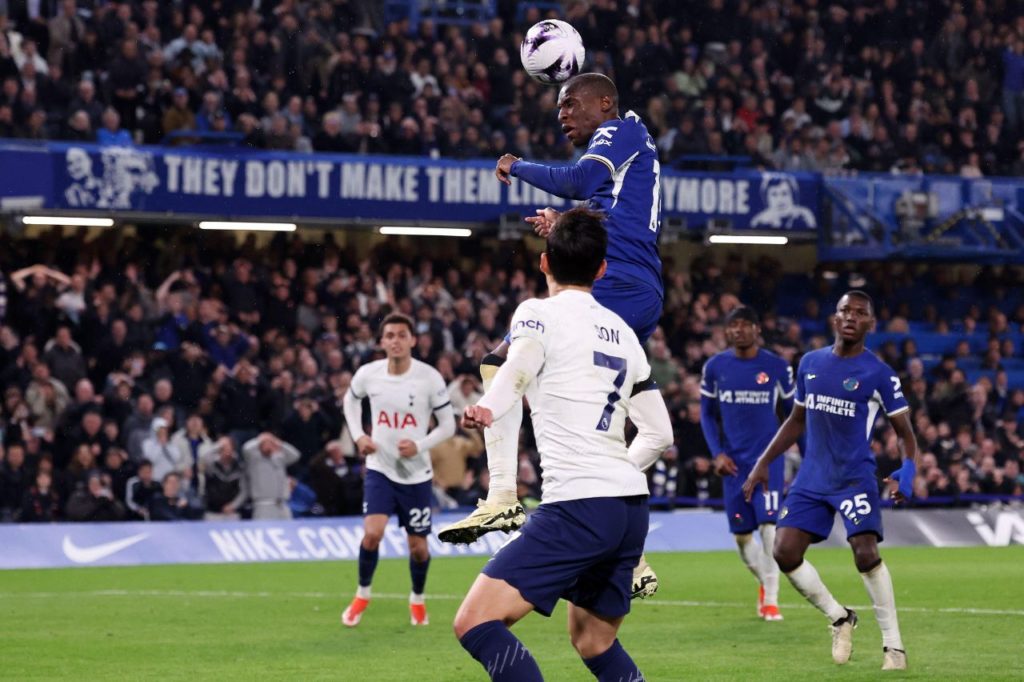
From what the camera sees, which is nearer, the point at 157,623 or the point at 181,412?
the point at 157,623

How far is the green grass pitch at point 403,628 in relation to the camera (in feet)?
33.4

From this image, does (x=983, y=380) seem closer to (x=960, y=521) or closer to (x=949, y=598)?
(x=960, y=521)

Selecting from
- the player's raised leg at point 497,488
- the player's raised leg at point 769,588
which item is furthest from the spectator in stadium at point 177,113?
the player's raised leg at point 497,488

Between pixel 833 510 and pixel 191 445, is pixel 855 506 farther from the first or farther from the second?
pixel 191 445

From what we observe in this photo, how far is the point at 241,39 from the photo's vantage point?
978 inches

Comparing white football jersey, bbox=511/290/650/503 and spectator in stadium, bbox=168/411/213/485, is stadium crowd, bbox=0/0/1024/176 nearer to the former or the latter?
spectator in stadium, bbox=168/411/213/485

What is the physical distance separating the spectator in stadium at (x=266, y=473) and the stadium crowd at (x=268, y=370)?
0.02 metres

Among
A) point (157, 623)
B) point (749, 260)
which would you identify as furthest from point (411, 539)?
point (749, 260)

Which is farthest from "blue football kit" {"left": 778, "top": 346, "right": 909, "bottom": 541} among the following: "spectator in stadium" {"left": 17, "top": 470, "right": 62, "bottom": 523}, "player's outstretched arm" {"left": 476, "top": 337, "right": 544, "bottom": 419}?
"spectator in stadium" {"left": 17, "top": 470, "right": 62, "bottom": 523}

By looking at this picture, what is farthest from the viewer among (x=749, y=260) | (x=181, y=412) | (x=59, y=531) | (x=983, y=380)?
(x=749, y=260)

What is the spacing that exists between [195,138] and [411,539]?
A: 37.9 feet

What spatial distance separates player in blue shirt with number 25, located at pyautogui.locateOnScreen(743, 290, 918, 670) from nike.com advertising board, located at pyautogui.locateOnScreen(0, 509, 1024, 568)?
24.8ft

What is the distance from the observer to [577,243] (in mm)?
6438

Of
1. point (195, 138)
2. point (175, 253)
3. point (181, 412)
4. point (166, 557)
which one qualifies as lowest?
point (166, 557)
